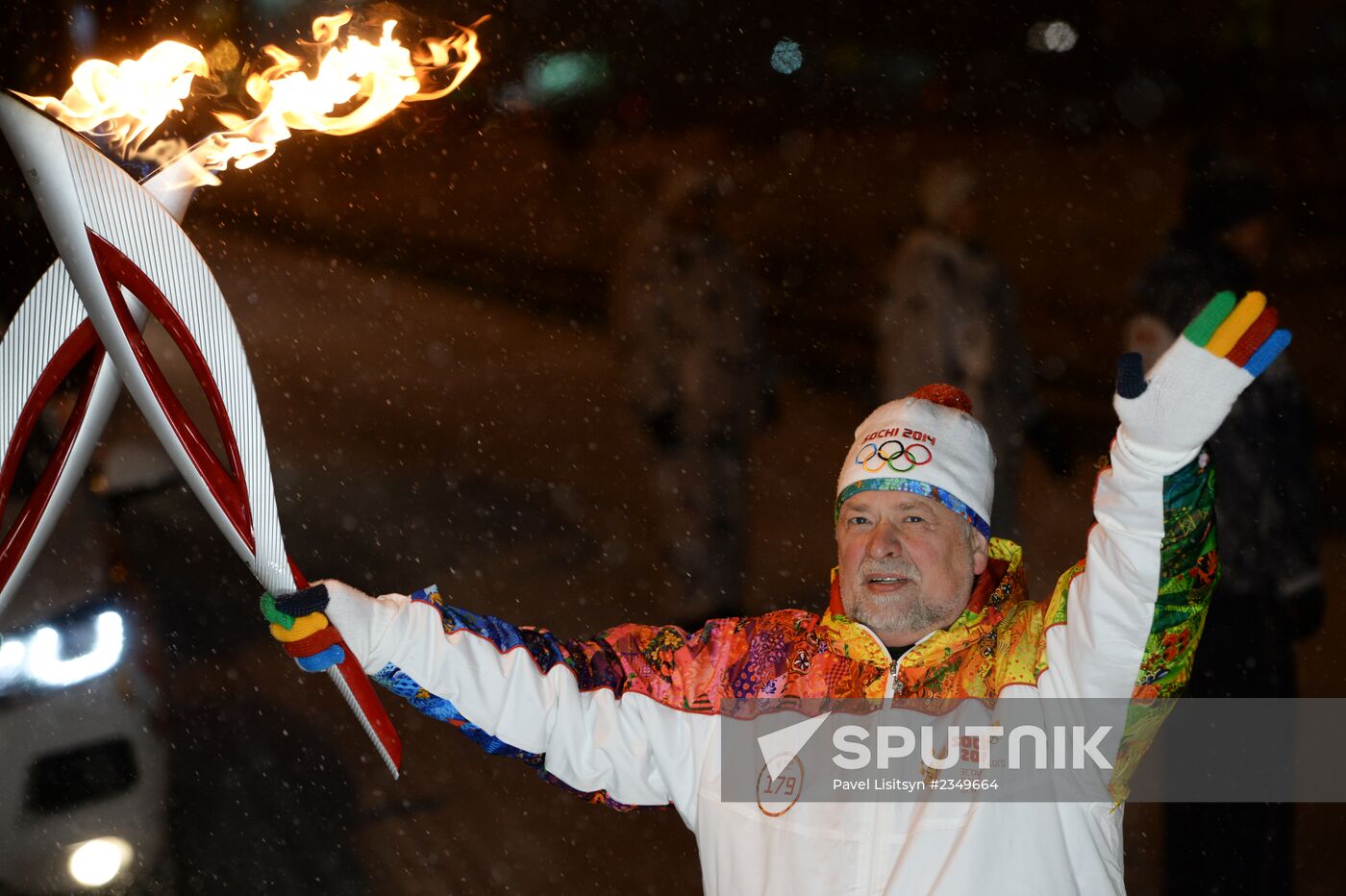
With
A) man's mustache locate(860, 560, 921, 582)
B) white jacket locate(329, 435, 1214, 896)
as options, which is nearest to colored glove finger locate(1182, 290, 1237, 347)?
white jacket locate(329, 435, 1214, 896)

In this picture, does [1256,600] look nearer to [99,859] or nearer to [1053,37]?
[1053,37]

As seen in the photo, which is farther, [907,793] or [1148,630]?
[907,793]

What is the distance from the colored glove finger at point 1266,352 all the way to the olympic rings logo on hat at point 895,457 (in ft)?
1.60

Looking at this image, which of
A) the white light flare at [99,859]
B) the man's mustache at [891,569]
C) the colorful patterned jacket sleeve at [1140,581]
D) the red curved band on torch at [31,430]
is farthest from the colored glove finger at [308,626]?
the white light flare at [99,859]

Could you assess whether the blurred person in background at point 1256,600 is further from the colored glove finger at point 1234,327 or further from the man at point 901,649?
the colored glove finger at point 1234,327

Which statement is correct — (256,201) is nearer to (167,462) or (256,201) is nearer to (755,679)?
(167,462)

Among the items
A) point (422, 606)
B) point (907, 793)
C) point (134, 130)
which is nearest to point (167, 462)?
point (134, 130)

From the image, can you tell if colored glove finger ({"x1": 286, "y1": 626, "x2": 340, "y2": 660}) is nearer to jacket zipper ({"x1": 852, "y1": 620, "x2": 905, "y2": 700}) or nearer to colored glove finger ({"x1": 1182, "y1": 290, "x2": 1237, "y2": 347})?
jacket zipper ({"x1": 852, "y1": 620, "x2": 905, "y2": 700})

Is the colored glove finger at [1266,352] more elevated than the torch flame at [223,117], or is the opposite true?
the torch flame at [223,117]

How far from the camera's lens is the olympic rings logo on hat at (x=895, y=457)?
61.7 inches

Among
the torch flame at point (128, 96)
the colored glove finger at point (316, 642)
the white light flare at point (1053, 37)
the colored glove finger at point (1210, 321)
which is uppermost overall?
the white light flare at point (1053, 37)

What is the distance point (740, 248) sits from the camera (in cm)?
320

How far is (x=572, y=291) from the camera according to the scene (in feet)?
10.8

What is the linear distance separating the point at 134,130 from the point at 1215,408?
1427 mm
